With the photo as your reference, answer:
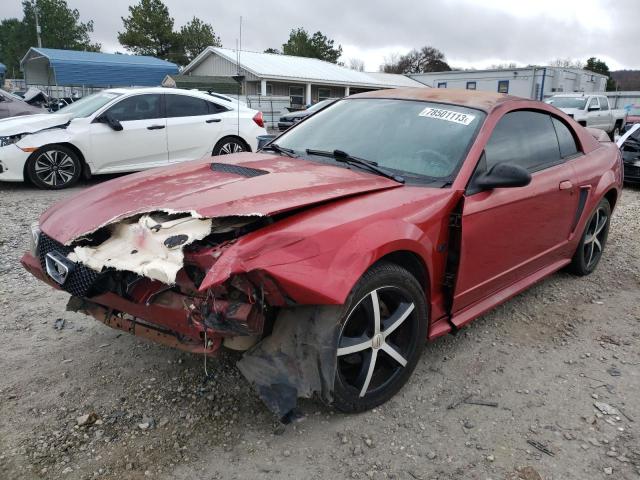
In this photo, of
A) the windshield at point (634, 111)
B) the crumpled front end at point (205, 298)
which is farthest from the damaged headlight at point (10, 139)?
the windshield at point (634, 111)

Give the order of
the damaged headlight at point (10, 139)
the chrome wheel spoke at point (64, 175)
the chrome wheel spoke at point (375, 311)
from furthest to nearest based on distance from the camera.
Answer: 1. the chrome wheel spoke at point (64, 175)
2. the damaged headlight at point (10, 139)
3. the chrome wheel spoke at point (375, 311)

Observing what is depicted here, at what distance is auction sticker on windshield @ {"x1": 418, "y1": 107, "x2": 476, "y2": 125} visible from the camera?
10.5 ft

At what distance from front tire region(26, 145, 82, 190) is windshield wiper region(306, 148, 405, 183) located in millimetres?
5780

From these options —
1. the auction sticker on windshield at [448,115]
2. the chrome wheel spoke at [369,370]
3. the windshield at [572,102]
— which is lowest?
the chrome wheel spoke at [369,370]

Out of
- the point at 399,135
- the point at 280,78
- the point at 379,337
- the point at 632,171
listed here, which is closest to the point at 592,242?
the point at 399,135

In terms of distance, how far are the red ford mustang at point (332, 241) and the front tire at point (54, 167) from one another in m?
5.32

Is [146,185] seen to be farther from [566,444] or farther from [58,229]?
[566,444]

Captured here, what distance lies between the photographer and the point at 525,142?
11.5 ft

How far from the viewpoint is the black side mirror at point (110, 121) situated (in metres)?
7.75

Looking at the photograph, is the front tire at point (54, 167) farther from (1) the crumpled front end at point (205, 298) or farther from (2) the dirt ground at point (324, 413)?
(1) the crumpled front end at point (205, 298)

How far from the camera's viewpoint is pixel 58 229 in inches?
99.0

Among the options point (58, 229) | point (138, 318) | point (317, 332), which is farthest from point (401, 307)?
point (58, 229)

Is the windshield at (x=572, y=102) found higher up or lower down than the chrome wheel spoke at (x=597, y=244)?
higher up

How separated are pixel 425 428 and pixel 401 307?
607 millimetres
